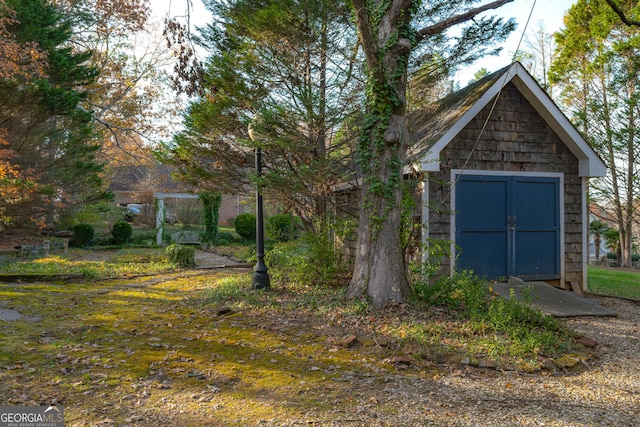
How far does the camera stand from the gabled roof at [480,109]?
25.0 ft

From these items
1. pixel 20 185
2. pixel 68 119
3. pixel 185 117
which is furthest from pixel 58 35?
pixel 185 117

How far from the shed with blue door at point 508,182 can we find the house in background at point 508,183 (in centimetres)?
2

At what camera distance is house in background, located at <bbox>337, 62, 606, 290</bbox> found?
791 cm

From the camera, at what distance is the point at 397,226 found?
619 centimetres

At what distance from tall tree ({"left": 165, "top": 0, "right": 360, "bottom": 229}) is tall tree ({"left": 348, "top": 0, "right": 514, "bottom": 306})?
130 centimetres

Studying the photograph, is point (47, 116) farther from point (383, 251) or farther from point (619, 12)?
point (619, 12)

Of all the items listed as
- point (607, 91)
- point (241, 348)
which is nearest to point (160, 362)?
point (241, 348)

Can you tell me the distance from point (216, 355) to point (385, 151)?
3.61 meters

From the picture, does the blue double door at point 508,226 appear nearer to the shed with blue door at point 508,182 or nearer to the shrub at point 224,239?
the shed with blue door at point 508,182

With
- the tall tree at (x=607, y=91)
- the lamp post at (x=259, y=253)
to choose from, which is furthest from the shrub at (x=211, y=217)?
the tall tree at (x=607, y=91)

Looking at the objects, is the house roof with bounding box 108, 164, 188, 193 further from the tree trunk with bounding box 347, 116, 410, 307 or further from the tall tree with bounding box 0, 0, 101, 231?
the tree trunk with bounding box 347, 116, 410, 307

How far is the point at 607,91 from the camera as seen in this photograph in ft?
53.8

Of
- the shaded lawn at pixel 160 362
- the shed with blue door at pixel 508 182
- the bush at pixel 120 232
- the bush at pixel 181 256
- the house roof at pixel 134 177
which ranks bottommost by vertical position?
Result: the shaded lawn at pixel 160 362

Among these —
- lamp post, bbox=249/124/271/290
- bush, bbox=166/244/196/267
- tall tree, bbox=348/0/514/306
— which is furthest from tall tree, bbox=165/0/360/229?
bush, bbox=166/244/196/267
